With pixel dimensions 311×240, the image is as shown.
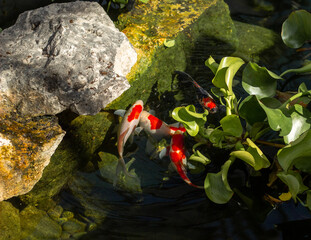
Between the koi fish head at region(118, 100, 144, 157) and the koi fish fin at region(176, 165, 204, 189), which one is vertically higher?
the koi fish head at region(118, 100, 144, 157)

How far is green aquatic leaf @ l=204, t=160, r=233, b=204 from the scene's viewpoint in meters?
2.27

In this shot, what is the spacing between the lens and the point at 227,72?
2.48 metres

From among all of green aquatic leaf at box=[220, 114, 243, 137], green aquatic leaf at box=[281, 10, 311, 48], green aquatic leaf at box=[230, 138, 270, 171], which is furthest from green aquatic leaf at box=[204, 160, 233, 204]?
green aquatic leaf at box=[281, 10, 311, 48]

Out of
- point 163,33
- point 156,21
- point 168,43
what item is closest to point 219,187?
point 168,43

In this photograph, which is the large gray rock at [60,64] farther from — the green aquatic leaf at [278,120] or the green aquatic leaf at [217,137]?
the green aquatic leaf at [278,120]

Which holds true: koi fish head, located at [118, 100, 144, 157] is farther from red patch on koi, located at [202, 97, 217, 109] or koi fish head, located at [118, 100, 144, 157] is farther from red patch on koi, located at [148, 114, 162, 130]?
red patch on koi, located at [202, 97, 217, 109]

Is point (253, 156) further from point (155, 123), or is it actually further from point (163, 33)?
point (163, 33)

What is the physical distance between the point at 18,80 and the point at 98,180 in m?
0.95

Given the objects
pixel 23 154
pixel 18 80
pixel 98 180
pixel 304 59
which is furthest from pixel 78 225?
pixel 304 59

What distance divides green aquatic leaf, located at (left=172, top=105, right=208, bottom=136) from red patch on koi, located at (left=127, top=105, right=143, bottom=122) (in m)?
0.54

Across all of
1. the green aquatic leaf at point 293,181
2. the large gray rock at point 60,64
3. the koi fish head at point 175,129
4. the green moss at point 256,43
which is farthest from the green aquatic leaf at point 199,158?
the green moss at point 256,43

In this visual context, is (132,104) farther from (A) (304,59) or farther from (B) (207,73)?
(A) (304,59)

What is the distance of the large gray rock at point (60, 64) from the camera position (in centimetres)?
235

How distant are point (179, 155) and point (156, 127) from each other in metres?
0.35
